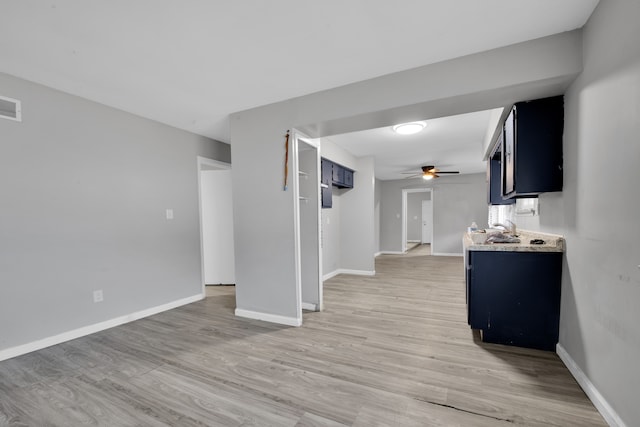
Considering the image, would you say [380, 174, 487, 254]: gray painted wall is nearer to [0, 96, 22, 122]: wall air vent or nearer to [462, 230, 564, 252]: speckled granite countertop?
[462, 230, 564, 252]: speckled granite countertop

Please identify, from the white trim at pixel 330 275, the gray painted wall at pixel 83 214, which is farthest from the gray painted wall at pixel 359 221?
the gray painted wall at pixel 83 214

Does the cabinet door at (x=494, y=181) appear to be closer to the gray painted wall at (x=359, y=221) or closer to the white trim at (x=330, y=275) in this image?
the gray painted wall at (x=359, y=221)

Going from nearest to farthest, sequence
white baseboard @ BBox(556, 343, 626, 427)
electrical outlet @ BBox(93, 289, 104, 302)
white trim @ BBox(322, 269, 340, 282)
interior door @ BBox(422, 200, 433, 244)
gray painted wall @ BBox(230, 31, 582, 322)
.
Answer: white baseboard @ BBox(556, 343, 626, 427) → gray painted wall @ BBox(230, 31, 582, 322) → electrical outlet @ BBox(93, 289, 104, 302) → white trim @ BBox(322, 269, 340, 282) → interior door @ BBox(422, 200, 433, 244)

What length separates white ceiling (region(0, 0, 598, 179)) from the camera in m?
1.55

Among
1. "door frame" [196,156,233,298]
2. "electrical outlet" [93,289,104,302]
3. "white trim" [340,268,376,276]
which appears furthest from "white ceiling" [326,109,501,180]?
"electrical outlet" [93,289,104,302]

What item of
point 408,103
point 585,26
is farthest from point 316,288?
point 585,26

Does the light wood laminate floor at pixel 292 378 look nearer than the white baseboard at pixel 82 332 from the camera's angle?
Yes

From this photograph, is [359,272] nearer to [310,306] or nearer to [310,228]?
[310,306]

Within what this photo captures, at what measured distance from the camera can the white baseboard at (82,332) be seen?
7.29ft

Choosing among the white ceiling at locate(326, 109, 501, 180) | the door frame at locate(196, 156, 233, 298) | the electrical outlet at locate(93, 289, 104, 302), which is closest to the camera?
the electrical outlet at locate(93, 289, 104, 302)

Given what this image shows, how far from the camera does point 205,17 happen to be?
1619 mm

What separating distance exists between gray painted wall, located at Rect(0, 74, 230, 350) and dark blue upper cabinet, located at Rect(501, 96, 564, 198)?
390 cm

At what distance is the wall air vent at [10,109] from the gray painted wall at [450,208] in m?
7.88

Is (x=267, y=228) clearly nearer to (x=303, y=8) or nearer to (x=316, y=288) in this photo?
(x=316, y=288)
